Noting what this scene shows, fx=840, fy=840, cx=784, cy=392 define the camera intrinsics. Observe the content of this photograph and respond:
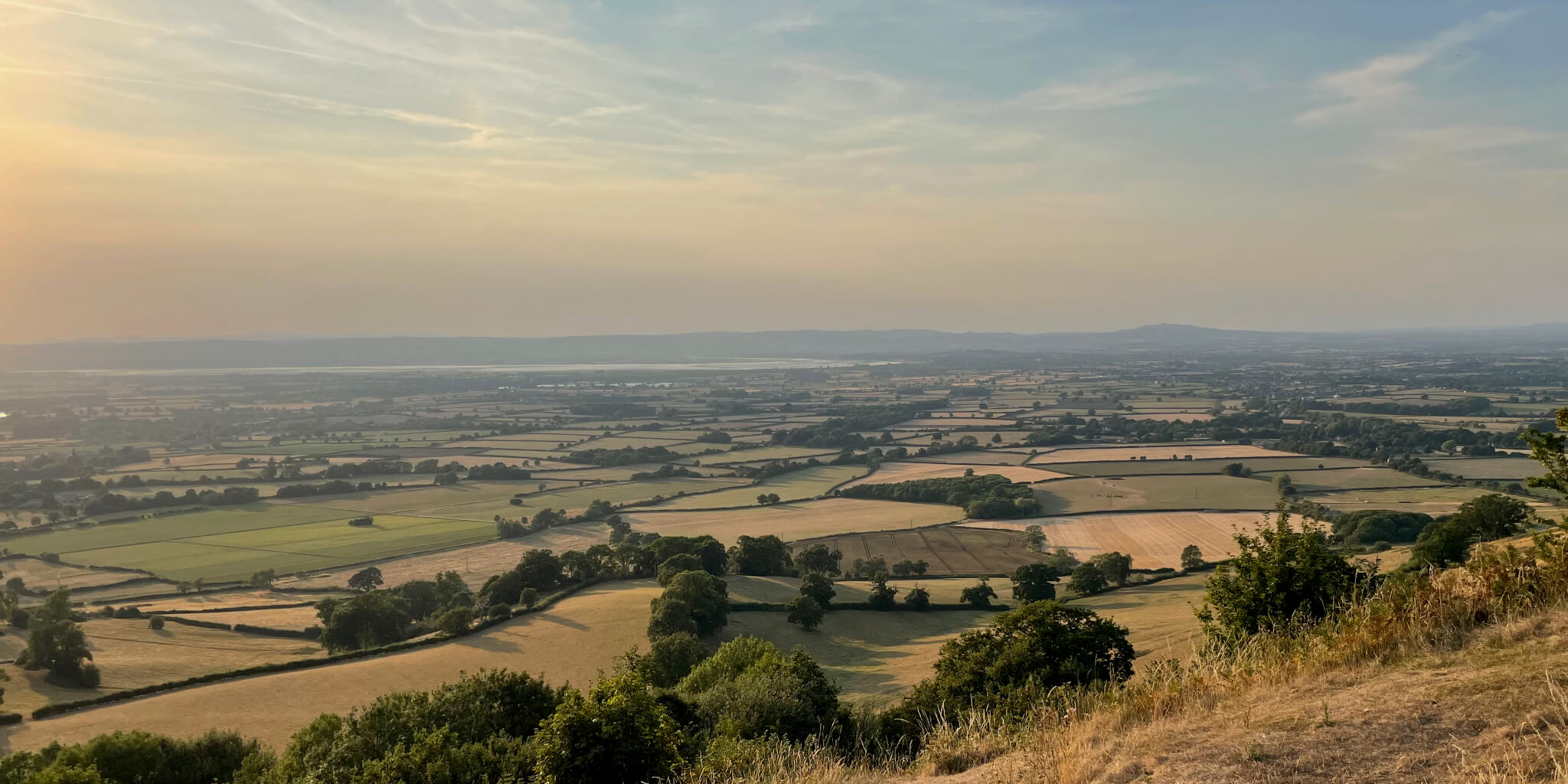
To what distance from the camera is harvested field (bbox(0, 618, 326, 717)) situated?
4631cm

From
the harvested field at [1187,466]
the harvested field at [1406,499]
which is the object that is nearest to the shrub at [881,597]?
the harvested field at [1406,499]

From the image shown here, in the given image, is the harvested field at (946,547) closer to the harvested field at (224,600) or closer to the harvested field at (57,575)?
the harvested field at (224,600)

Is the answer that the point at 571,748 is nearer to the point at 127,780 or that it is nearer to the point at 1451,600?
the point at 1451,600

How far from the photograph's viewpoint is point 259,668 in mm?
48500

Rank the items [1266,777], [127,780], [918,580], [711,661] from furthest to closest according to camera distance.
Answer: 1. [918,580]
2. [711,661]
3. [127,780]
4. [1266,777]

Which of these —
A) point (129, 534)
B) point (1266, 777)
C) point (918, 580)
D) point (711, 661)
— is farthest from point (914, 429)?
point (1266, 777)

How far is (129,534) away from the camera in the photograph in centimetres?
9312

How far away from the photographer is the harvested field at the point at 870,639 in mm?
45156

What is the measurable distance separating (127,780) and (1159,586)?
59097 mm

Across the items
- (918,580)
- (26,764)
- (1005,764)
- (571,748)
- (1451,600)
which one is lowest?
(918,580)

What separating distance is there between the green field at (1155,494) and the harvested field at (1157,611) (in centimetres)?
3083

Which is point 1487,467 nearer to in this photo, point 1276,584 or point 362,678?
point 1276,584

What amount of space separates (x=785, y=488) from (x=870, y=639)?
6068 cm

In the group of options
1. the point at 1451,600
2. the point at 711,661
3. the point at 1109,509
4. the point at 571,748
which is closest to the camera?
the point at 1451,600
